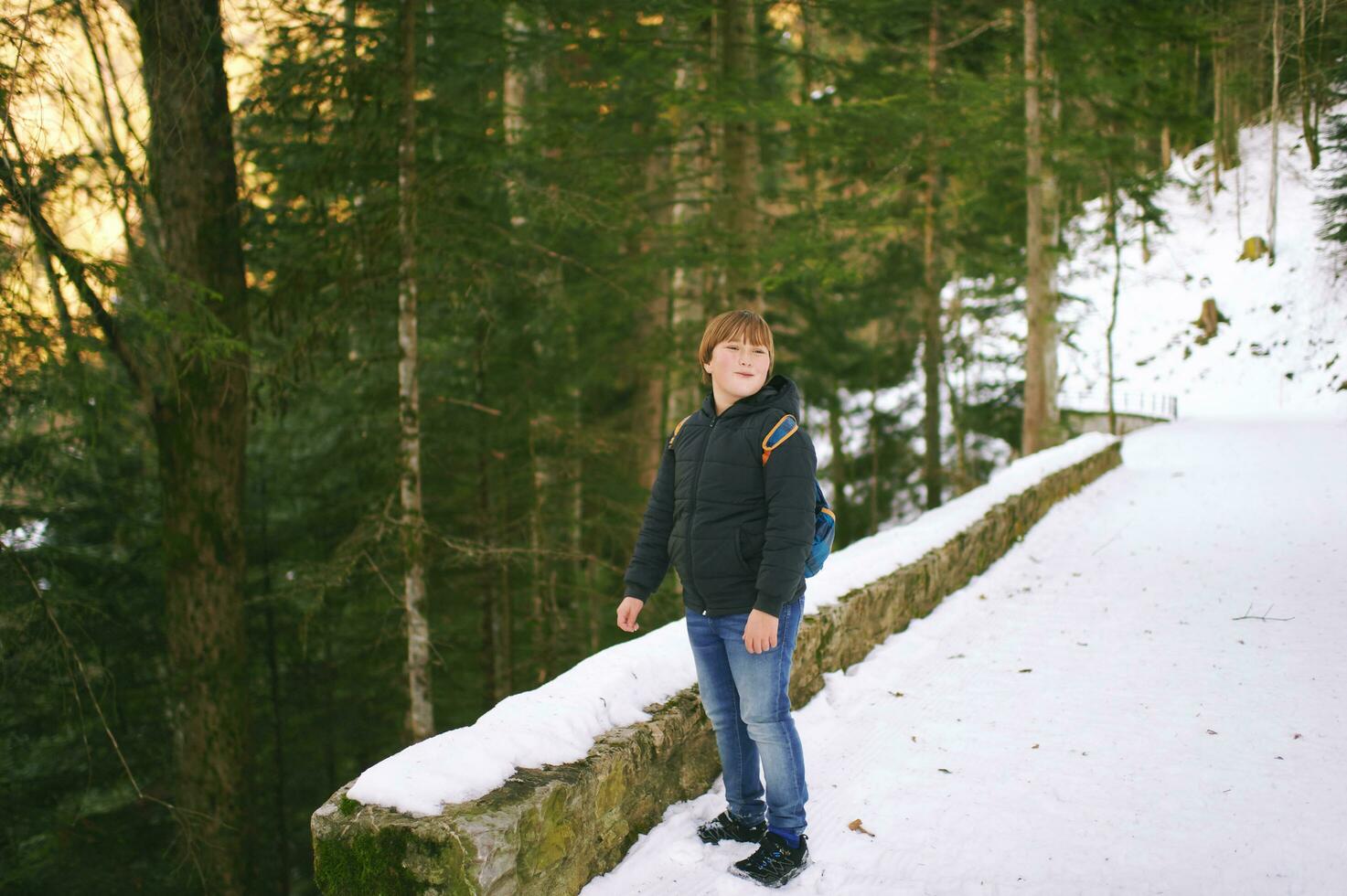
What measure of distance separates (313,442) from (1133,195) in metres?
16.2

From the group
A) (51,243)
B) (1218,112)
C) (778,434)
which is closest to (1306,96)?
(778,434)

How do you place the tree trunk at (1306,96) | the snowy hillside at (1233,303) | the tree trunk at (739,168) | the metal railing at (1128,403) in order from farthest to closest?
the metal railing at (1128,403) < the snowy hillside at (1233,303) < the tree trunk at (739,168) < the tree trunk at (1306,96)

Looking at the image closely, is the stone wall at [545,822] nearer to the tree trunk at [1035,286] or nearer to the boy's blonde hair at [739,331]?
the boy's blonde hair at [739,331]

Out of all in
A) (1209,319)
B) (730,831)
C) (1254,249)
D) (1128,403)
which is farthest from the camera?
(1128,403)

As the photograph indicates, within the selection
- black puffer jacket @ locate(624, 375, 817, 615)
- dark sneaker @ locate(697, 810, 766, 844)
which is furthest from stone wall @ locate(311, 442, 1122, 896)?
black puffer jacket @ locate(624, 375, 817, 615)

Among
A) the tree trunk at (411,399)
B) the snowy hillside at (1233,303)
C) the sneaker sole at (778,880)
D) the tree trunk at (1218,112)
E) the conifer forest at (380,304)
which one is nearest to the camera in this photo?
the sneaker sole at (778,880)

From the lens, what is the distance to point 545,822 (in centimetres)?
237

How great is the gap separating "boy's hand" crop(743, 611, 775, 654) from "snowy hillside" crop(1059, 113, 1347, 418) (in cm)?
829

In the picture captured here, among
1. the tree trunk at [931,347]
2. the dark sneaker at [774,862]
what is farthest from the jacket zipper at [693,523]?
the tree trunk at [931,347]

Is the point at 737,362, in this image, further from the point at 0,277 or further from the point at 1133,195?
the point at 1133,195

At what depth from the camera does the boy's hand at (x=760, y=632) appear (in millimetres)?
2428

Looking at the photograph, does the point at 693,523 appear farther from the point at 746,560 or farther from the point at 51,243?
the point at 51,243

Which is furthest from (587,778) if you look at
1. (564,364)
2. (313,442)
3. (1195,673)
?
(313,442)

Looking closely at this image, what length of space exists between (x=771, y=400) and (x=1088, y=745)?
2.22 meters
